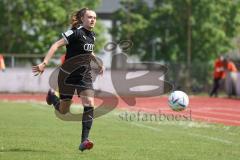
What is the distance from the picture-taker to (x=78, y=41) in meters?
9.80

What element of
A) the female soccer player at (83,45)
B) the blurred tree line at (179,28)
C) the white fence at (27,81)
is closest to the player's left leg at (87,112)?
the female soccer player at (83,45)

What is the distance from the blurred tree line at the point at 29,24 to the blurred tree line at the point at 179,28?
4669 mm

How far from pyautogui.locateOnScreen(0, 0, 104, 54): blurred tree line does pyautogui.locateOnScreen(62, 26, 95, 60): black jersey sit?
28.8 metres

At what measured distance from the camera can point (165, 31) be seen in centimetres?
4250

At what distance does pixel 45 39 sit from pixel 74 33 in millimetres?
29076

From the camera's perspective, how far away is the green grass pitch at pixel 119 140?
360 inches

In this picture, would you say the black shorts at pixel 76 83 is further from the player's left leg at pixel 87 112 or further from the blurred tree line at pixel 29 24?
the blurred tree line at pixel 29 24

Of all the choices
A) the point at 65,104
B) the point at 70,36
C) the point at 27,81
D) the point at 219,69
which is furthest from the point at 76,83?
the point at 27,81

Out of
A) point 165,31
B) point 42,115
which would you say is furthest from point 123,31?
point 42,115

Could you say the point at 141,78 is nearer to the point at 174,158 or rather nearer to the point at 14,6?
the point at 14,6

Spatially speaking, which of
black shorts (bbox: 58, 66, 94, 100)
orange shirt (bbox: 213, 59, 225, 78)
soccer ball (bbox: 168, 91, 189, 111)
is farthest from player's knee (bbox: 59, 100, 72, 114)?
orange shirt (bbox: 213, 59, 225, 78)

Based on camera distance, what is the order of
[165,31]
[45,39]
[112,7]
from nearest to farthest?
[45,39] → [165,31] → [112,7]

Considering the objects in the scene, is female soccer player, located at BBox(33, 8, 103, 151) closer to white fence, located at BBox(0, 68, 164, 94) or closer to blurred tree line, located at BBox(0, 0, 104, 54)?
white fence, located at BBox(0, 68, 164, 94)

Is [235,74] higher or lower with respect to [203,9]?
lower
